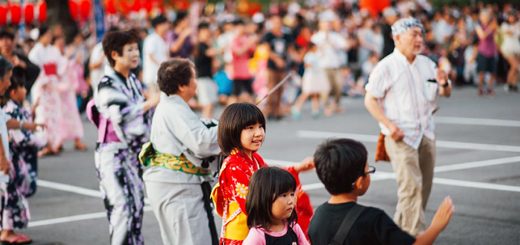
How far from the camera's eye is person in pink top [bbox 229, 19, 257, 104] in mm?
17297

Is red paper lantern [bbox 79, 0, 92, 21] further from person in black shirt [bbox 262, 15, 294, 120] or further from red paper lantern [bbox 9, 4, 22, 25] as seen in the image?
person in black shirt [bbox 262, 15, 294, 120]

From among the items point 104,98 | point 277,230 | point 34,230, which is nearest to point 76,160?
point 34,230

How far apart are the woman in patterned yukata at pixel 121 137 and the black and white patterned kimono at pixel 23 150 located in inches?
70.4

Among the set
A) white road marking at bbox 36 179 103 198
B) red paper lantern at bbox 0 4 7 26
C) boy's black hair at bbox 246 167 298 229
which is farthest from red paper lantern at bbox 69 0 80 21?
boy's black hair at bbox 246 167 298 229

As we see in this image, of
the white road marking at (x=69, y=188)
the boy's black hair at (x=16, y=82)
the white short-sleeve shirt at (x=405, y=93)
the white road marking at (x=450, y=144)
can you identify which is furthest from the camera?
the white road marking at (x=450, y=144)

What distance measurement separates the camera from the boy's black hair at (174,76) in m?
6.04

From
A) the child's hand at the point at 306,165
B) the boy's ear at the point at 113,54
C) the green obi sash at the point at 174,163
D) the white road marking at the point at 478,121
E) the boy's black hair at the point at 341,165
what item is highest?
the boy's ear at the point at 113,54

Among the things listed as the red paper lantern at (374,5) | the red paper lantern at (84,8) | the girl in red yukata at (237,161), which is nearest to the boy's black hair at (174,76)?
the girl in red yukata at (237,161)

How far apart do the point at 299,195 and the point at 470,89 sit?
60.6 ft

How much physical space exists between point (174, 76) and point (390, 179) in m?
4.98

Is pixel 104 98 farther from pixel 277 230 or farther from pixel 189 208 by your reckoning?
pixel 277 230

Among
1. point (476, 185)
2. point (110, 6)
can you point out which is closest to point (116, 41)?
point (476, 185)

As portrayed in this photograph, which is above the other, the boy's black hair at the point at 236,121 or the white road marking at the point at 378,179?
the boy's black hair at the point at 236,121

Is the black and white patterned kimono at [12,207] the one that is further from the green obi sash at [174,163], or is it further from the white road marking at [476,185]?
the white road marking at [476,185]
